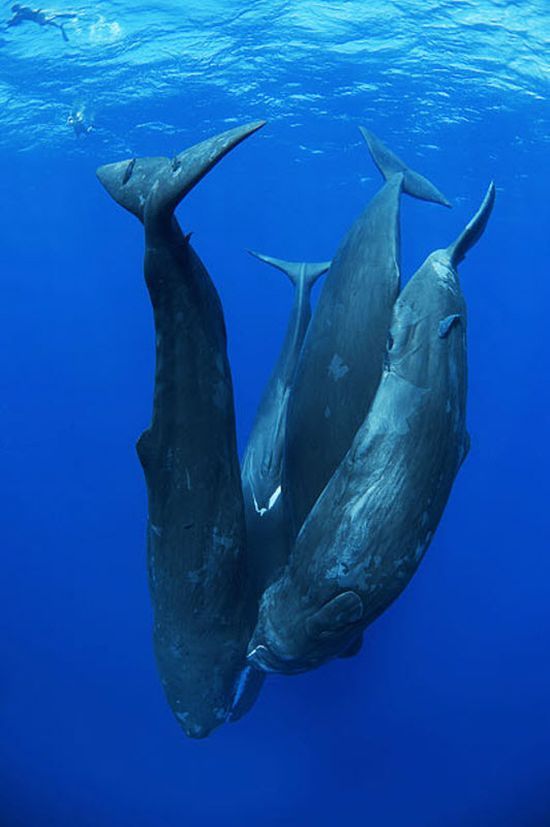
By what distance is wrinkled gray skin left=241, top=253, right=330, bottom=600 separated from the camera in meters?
4.50

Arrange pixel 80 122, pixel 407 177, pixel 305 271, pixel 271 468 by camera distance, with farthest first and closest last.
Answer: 1. pixel 80 122
2. pixel 305 271
3. pixel 407 177
4. pixel 271 468

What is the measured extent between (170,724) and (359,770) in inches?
108

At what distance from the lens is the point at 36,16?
14.5m

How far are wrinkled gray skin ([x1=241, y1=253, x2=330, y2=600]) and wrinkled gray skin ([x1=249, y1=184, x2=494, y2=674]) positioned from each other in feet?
1.98

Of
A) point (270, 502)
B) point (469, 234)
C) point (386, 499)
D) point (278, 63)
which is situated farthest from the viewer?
point (278, 63)

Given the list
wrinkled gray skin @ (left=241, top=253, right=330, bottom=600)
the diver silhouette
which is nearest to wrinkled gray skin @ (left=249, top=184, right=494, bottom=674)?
wrinkled gray skin @ (left=241, top=253, right=330, bottom=600)

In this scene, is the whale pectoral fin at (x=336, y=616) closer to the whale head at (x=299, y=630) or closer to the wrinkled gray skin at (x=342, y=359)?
the whale head at (x=299, y=630)

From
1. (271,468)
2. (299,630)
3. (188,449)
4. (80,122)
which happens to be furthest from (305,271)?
(80,122)

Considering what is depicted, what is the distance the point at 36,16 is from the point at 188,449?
15.2 metres

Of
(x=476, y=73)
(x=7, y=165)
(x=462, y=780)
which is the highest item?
(x=476, y=73)

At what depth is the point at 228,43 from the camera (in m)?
15.7

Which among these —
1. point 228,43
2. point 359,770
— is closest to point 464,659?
point 359,770

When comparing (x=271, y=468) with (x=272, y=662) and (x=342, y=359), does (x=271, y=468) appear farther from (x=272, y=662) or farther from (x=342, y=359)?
(x=272, y=662)

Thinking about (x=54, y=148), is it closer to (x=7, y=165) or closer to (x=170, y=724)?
(x=7, y=165)
